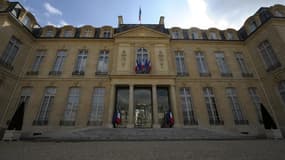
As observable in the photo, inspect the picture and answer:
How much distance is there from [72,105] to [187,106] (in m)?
9.89

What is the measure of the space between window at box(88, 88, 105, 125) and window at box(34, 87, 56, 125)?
349 centimetres

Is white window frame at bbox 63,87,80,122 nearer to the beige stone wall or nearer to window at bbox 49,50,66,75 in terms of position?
window at bbox 49,50,66,75

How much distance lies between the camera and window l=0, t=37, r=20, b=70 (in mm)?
10528

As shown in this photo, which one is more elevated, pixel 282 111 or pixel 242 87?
pixel 242 87

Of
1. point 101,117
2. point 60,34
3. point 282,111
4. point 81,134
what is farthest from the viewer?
point 60,34

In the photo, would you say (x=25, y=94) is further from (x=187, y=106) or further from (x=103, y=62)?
(x=187, y=106)

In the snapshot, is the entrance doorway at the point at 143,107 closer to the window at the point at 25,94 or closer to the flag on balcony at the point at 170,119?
the flag on balcony at the point at 170,119

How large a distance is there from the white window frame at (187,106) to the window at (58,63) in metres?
11.5

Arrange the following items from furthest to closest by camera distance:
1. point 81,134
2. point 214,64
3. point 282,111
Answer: point 214,64 → point 282,111 → point 81,134

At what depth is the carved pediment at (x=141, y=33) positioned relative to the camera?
13.7 metres

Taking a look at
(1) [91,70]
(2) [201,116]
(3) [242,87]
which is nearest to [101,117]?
(1) [91,70]

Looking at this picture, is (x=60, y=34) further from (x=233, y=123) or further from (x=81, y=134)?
(x=233, y=123)

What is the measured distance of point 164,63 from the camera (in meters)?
12.6

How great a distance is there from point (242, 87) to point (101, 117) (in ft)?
41.8
